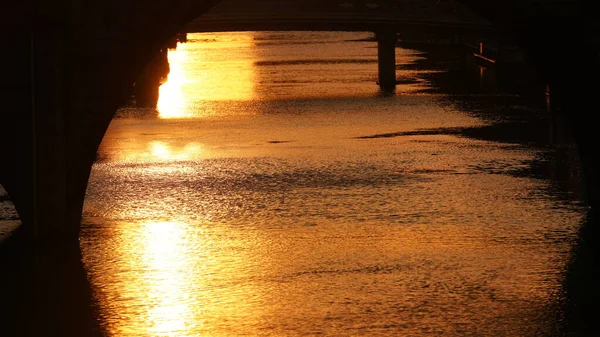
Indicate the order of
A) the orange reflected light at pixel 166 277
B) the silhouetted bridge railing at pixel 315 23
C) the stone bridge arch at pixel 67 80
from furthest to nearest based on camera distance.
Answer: the silhouetted bridge railing at pixel 315 23 < the stone bridge arch at pixel 67 80 < the orange reflected light at pixel 166 277

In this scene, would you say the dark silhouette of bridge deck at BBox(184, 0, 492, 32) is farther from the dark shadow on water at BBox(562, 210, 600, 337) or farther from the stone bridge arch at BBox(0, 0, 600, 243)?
the dark shadow on water at BBox(562, 210, 600, 337)

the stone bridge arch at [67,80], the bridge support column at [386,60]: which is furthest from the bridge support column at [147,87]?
the stone bridge arch at [67,80]

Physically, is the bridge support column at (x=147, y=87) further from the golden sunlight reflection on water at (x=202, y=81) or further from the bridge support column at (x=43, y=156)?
the bridge support column at (x=43, y=156)

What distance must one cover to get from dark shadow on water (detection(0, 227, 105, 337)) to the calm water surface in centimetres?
30

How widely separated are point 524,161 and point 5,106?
17.6m

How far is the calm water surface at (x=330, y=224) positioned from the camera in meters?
18.0

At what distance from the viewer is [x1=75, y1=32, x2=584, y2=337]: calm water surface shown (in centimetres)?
1803

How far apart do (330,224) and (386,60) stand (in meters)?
50.9

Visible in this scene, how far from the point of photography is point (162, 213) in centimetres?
2719

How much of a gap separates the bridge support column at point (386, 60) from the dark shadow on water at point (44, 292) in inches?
1922

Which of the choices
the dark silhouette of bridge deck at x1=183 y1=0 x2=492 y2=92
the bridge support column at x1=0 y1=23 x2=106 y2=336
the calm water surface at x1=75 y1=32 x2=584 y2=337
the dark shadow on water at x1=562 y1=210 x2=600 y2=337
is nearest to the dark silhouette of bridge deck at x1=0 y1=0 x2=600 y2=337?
the bridge support column at x1=0 y1=23 x2=106 y2=336

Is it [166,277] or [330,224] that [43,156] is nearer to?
[166,277]

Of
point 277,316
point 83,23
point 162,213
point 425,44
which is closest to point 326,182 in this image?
point 162,213

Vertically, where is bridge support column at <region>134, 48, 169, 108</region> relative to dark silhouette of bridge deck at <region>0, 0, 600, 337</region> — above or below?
below
